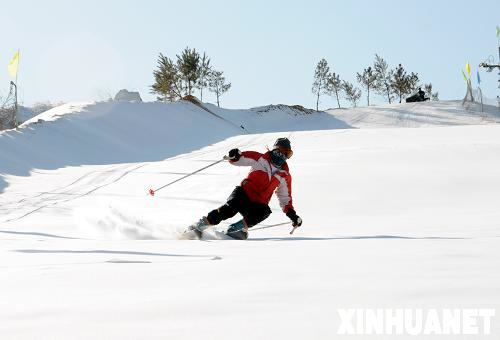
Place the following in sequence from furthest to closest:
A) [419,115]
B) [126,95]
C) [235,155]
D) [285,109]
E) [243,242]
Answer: [285,109] < [126,95] < [419,115] < [235,155] < [243,242]

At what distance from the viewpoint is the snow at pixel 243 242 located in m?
2.03

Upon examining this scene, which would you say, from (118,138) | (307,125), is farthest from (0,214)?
(307,125)

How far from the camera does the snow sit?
6.65 feet

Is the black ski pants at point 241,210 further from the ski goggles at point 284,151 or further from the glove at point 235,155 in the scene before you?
the ski goggles at point 284,151

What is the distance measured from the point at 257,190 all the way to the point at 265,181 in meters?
0.14

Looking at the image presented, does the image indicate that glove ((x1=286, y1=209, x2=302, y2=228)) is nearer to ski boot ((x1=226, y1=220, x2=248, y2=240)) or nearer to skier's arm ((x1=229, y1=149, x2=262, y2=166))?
ski boot ((x1=226, y1=220, x2=248, y2=240))

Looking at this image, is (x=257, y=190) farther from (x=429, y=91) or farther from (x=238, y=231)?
(x=429, y=91)

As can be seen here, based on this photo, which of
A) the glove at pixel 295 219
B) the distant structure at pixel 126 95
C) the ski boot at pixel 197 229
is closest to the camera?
the glove at pixel 295 219

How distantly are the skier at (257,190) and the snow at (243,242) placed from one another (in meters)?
0.41

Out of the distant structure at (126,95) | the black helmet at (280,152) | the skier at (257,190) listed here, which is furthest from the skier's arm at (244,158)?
the distant structure at (126,95)

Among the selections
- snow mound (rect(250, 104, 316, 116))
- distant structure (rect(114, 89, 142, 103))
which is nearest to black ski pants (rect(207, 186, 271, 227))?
snow mound (rect(250, 104, 316, 116))

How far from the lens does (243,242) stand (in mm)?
5598

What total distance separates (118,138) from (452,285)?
25678mm

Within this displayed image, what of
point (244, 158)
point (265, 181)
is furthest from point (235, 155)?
point (265, 181)
